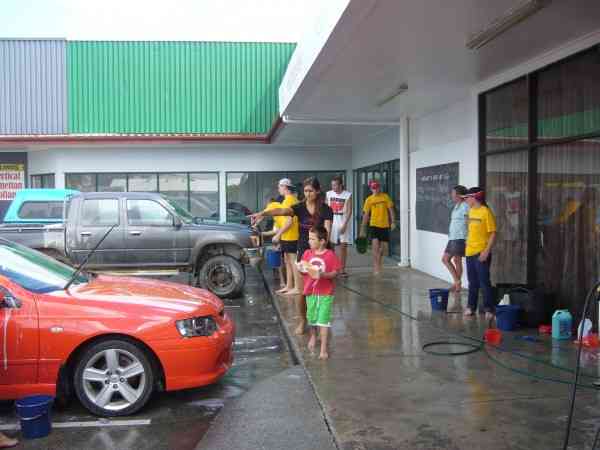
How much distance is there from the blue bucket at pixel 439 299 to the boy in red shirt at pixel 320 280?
2.83 m

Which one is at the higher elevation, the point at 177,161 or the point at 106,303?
the point at 177,161

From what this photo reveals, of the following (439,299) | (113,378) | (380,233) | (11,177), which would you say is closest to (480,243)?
(439,299)

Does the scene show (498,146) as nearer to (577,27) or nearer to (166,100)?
(577,27)

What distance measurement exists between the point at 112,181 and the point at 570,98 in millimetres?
15738

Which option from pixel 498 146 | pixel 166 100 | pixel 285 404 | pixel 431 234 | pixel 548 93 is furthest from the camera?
pixel 166 100

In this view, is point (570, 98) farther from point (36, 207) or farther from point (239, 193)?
point (239, 193)

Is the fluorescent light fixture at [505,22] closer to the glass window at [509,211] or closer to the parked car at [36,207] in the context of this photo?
the glass window at [509,211]

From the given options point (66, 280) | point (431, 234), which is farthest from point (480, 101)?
point (66, 280)

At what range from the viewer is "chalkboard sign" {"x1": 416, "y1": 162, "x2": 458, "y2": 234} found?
11.8 m

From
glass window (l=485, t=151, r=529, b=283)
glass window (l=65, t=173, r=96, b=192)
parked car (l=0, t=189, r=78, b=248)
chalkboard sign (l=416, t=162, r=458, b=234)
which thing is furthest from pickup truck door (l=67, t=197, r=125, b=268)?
glass window (l=65, t=173, r=96, b=192)

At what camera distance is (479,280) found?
8.36 m

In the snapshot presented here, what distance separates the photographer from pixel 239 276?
10.9m

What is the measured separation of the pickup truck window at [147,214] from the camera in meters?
10.7

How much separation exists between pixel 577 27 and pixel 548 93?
4.46 feet
